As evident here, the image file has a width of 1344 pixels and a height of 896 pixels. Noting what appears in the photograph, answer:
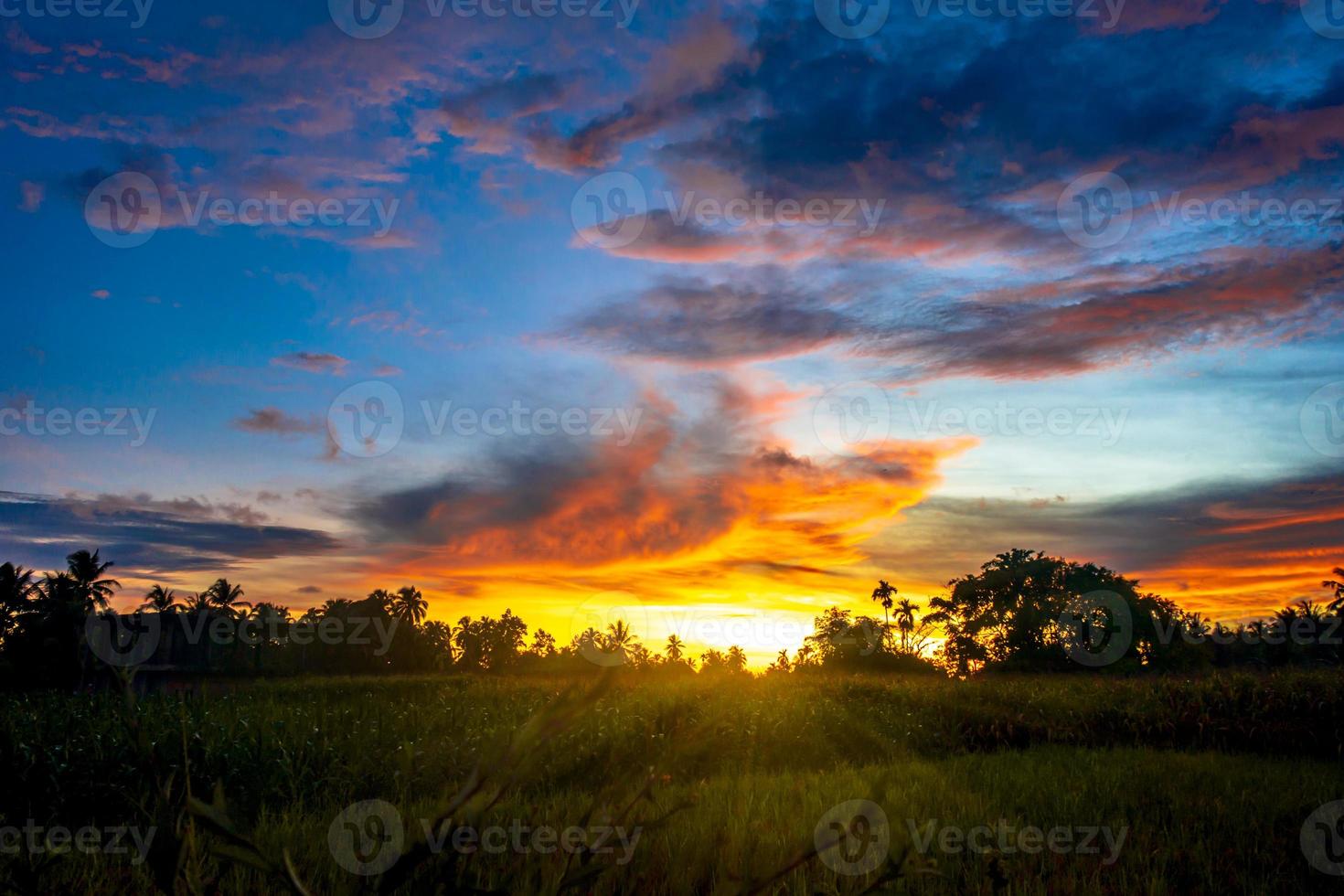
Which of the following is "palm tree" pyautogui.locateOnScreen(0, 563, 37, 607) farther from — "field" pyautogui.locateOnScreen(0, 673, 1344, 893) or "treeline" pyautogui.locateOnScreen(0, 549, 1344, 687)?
"field" pyautogui.locateOnScreen(0, 673, 1344, 893)

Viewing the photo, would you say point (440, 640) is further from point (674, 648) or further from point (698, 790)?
point (698, 790)

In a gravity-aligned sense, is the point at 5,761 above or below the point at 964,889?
below

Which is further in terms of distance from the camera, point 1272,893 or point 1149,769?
point 1149,769

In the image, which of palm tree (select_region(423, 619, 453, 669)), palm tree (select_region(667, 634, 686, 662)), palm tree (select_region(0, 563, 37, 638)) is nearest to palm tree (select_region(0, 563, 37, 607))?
palm tree (select_region(0, 563, 37, 638))

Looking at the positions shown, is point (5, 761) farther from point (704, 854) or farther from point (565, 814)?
point (704, 854)

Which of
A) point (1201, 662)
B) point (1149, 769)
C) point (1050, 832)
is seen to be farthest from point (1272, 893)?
point (1201, 662)

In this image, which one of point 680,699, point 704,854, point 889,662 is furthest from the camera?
point 889,662

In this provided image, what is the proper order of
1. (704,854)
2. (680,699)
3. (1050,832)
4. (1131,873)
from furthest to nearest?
(680,699) < (1050,832) < (1131,873) < (704,854)

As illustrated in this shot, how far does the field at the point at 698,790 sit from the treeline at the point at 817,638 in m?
11.9

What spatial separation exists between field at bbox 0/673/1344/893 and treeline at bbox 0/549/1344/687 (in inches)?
469

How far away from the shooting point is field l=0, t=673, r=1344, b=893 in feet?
3.95

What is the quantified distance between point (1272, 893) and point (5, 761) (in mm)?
10372

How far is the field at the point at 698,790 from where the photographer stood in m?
1.20

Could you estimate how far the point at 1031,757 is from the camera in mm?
10688
